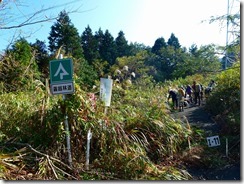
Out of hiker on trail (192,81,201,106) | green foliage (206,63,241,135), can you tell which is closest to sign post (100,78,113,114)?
green foliage (206,63,241,135)

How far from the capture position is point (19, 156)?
152 inches

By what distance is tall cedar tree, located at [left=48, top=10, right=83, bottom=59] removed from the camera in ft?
15.9

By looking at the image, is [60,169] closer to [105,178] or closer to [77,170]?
[77,170]

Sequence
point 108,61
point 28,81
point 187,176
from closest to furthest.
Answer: point 187,176
point 28,81
point 108,61

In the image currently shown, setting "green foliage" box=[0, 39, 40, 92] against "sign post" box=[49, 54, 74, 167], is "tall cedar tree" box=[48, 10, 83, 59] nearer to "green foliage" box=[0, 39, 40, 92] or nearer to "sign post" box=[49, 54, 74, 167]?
"green foliage" box=[0, 39, 40, 92]

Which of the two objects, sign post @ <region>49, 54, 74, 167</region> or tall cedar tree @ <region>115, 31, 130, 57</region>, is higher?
tall cedar tree @ <region>115, 31, 130, 57</region>

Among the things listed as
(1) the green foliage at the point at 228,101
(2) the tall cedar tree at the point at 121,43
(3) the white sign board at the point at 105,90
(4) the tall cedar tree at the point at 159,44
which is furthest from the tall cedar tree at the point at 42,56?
(4) the tall cedar tree at the point at 159,44

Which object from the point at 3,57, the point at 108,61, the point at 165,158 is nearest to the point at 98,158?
the point at 165,158

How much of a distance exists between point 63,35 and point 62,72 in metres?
3.74

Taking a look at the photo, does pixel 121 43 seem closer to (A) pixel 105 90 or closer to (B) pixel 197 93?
(B) pixel 197 93

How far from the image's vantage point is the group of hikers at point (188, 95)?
1000cm

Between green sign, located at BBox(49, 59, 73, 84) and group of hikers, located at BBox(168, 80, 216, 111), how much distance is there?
6748 millimetres

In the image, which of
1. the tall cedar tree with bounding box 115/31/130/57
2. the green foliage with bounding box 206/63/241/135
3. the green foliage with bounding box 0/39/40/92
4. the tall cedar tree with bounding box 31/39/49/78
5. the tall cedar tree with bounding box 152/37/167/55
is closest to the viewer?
the green foliage with bounding box 0/39/40/92

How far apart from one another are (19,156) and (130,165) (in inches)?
59.8
